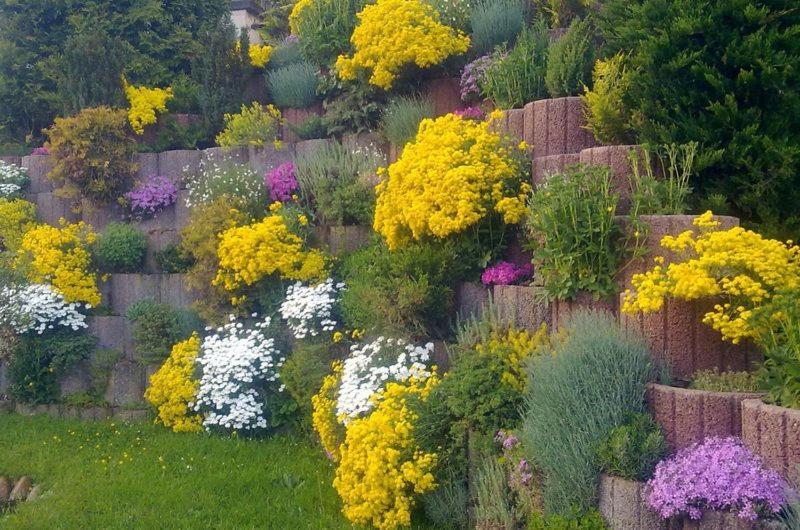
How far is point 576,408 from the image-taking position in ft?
15.4

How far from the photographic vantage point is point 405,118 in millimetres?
8484

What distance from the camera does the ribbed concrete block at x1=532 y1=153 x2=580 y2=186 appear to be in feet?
20.6

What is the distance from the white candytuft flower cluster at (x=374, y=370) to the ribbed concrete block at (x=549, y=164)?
152cm

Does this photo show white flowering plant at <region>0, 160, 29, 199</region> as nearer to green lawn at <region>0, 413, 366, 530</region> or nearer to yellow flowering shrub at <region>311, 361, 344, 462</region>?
green lawn at <region>0, 413, 366, 530</region>

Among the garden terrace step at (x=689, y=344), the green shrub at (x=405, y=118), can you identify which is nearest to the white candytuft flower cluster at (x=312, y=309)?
the green shrub at (x=405, y=118)

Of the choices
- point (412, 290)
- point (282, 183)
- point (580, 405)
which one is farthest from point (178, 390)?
point (580, 405)

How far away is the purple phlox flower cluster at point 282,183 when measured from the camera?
29.8 ft

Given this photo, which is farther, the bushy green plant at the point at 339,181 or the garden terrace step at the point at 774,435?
the bushy green plant at the point at 339,181

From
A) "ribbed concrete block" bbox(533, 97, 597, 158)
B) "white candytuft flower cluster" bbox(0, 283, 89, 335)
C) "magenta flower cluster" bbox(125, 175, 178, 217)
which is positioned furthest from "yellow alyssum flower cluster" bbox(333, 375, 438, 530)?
"magenta flower cluster" bbox(125, 175, 178, 217)

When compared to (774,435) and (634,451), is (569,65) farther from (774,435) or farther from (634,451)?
(774,435)

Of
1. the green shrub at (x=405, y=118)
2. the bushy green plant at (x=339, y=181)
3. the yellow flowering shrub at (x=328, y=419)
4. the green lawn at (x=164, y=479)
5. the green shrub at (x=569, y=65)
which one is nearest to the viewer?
the green lawn at (x=164, y=479)

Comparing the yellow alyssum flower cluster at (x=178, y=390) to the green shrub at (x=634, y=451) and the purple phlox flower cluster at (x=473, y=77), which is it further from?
the green shrub at (x=634, y=451)

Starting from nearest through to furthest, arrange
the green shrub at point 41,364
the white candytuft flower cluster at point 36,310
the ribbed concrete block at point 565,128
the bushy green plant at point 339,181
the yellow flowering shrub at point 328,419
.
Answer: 1. the yellow flowering shrub at point 328,419
2. the ribbed concrete block at point 565,128
3. the bushy green plant at point 339,181
4. the white candytuft flower cluster at point 36,310
5. the green shrub at point 41,364

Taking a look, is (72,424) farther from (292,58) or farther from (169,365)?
(292,58)
